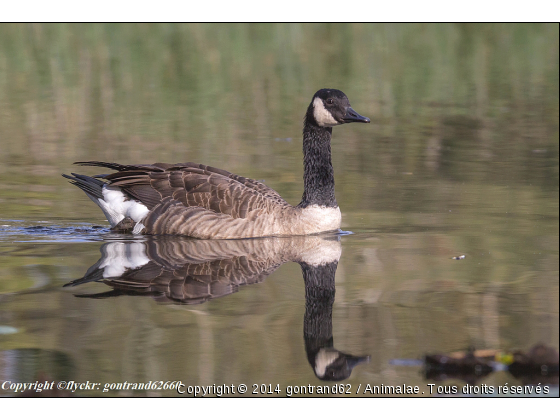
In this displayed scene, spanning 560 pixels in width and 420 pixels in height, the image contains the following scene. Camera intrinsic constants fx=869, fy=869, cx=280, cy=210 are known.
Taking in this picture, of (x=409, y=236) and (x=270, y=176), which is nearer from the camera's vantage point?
(x=409, y=236)

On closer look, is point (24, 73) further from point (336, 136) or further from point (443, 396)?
point (443, 396)

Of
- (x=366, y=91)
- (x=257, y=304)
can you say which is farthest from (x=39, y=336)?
(x=366, y=91)

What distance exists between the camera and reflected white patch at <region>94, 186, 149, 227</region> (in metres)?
10.2

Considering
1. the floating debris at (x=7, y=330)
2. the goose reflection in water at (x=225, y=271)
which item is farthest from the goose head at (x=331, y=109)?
the floating debris at (x=7, y=330)

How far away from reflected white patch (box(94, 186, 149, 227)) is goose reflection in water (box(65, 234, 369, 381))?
47cm

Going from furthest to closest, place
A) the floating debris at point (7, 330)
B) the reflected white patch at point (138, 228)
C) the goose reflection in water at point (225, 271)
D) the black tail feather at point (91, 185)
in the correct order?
the black tail feather at point (91, 185) < the reflected white patch at point (138, 228) < the goose reflection in water at point (225, 271) < the floating debris at point (7, 330)

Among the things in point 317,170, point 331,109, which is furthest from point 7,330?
point 331,109

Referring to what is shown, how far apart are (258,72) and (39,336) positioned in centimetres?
1676

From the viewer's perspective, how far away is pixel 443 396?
5602 mm

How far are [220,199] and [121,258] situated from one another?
5.30 ft

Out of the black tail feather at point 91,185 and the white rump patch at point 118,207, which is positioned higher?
the black tail feather at point 91,185

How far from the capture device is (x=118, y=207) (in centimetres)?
1032

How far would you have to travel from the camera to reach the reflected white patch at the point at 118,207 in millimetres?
10234

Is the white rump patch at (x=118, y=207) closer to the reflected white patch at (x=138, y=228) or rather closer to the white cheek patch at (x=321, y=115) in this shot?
the reflected white patch at (x=138, y=228)
